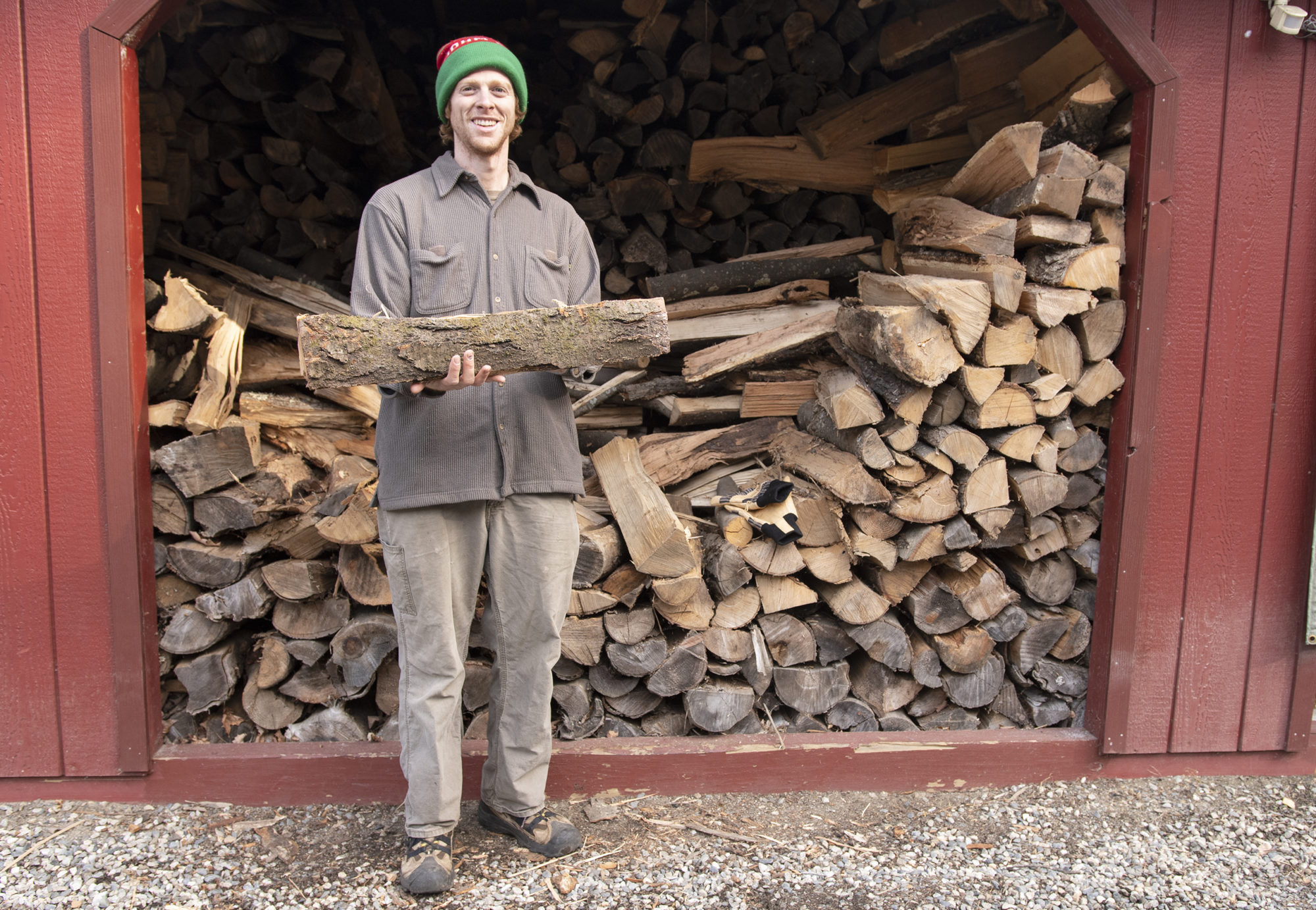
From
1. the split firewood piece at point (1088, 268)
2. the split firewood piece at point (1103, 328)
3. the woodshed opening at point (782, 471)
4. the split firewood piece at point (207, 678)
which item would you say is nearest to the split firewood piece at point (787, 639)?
the woodshed opening at point (782, 471)

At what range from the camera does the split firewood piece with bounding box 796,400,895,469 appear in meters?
2.79

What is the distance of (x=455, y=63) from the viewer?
2.15 metres

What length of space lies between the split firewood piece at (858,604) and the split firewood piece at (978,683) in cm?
36

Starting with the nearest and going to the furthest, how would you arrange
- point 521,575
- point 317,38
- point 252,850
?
point 521,575
point 252,850
point 317,38

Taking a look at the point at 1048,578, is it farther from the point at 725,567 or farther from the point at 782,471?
the point at 725,567

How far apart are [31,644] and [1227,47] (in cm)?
387

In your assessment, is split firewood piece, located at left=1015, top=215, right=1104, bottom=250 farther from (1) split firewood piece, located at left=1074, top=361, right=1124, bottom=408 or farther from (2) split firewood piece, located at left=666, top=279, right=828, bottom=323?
(2) split firewood piece, located at left=666, top=279, right=828, bottom=323

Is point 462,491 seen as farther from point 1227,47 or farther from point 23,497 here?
point 1227,47

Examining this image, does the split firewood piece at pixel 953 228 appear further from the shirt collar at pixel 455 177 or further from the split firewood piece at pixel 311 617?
the split firewood piece at pixel 311 617

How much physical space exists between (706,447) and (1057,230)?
133cm

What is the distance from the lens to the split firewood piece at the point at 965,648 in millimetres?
2914

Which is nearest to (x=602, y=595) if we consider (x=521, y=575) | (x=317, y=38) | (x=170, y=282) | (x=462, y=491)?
(x=521, y=575)

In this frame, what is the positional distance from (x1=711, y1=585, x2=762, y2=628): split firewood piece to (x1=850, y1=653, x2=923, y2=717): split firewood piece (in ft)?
1.54

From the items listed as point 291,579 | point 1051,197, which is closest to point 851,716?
point 1051,197
